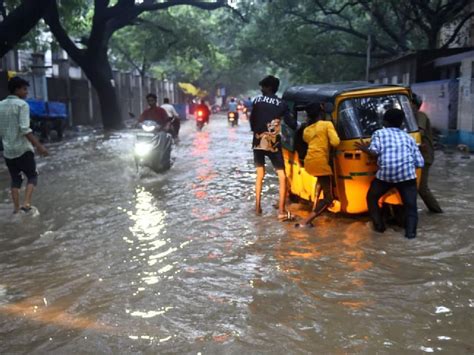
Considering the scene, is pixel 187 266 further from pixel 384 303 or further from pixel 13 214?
pixel 13 214

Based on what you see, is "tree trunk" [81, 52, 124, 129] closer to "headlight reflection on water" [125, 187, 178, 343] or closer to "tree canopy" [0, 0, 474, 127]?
"tree canopy" [0, 0, 474, 127]

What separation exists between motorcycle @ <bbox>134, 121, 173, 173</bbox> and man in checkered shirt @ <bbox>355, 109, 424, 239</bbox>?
18.4ft

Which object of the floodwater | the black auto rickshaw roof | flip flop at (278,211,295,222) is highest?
the black auto rickshaw roof

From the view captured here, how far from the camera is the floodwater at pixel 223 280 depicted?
3.75 meters

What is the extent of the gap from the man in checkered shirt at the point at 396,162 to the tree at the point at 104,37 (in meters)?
16.9

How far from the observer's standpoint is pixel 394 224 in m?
6.75

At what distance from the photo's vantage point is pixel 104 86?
2389 centimetres

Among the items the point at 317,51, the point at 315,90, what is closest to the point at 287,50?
the point at 317,51

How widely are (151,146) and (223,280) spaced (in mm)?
6424

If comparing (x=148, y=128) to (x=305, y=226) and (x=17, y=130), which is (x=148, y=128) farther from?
(x=305, y=226)

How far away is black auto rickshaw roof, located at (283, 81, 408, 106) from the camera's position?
661 centimetres

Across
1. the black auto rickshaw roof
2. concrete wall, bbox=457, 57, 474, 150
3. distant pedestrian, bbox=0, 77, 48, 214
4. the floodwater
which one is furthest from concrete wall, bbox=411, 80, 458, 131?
distant pedestrian, bbox=0, 77, 48, 214

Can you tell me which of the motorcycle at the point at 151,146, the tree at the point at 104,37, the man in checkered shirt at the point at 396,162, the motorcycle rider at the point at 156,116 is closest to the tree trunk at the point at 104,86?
the tree at the point at 104,37

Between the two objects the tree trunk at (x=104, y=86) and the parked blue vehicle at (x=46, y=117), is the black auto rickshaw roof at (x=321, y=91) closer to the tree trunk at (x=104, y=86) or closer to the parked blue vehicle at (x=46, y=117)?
the parked blue vehicle at (x=46, y=117)
